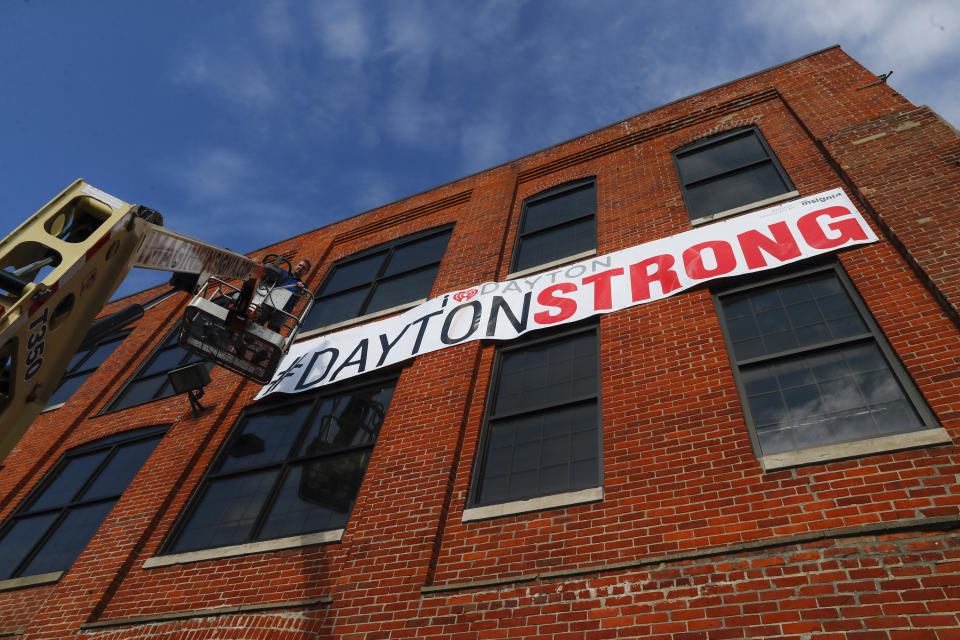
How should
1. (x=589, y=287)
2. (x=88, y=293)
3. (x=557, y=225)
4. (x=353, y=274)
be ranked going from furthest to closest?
(x=353, y=274), (x=557, y=225), (x=589, y=287), (x=88, y=293)

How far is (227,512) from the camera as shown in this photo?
8.70 metres

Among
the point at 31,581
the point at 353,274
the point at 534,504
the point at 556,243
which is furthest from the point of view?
the point at 353,274

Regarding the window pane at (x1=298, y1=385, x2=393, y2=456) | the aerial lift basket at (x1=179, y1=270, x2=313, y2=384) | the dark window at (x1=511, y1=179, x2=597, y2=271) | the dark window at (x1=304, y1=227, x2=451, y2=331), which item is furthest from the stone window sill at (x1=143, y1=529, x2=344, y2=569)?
the dark window at (x1=511, y1=179, x2=597, y2=271)

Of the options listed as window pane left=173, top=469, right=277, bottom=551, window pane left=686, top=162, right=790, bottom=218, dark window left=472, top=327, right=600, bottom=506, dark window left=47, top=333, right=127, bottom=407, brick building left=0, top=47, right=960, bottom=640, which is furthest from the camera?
dark window left=47, top=333, right=127, bottom=407

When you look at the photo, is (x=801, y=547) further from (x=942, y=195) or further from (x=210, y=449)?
(x=210, y=449)

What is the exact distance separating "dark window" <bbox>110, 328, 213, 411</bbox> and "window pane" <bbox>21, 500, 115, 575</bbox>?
263 cm

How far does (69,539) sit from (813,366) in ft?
36.7

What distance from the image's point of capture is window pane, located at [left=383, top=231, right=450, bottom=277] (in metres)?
12.4

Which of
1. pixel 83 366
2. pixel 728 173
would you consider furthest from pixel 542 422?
pixel 83 366

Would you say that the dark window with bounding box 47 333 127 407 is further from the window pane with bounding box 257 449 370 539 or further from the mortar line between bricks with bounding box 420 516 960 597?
the mortar line between bricks with bounding box 420 516 960 597

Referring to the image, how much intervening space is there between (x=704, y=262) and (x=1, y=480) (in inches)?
536

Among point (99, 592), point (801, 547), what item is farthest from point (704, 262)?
point (99, 592)

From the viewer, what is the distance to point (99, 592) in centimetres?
804

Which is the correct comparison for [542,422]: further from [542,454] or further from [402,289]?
[402,289]
